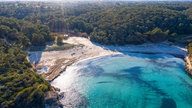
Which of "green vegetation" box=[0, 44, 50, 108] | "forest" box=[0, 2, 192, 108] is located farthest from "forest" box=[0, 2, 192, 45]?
"green vegetation" box=[0, 44, 50, 108]

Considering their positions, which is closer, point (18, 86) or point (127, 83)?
point (18, 86)

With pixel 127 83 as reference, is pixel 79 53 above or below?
above

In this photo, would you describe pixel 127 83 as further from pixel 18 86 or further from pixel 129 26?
pixel 129 26

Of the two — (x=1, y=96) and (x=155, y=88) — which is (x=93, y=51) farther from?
(x=1, y=96)

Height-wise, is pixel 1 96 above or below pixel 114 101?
above

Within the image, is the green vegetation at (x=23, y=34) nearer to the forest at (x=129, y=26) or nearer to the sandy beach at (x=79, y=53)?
the sandy beach at (x=79, y=53)

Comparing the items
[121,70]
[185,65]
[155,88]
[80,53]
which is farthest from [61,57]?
[185,65]

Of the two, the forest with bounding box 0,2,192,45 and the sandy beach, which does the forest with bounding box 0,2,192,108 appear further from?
the sandy beach

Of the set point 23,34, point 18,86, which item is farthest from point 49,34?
point 18,86
